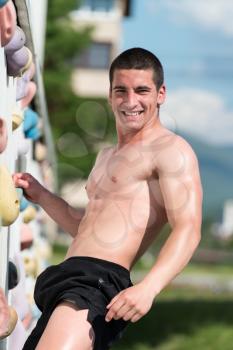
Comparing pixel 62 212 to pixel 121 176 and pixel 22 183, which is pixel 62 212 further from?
pixel 121 176

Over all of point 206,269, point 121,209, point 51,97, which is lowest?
point 206,269

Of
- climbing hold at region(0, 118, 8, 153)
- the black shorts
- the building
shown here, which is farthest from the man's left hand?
the building

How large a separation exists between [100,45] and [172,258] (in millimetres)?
27704

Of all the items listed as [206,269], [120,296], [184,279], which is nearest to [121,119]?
[120,296]

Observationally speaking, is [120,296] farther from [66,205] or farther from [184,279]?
[184,279]

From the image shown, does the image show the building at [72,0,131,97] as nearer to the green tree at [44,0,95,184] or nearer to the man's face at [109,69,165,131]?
the green tree at [44,0,95,184]

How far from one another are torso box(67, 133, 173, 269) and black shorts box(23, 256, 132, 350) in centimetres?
4

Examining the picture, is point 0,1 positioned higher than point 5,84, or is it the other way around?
point 0,1

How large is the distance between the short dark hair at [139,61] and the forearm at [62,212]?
511 mm

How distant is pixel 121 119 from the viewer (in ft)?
9.34

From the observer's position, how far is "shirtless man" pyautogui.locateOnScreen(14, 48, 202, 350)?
8.69 ft

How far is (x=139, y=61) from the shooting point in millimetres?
2797

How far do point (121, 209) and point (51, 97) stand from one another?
18994 mm

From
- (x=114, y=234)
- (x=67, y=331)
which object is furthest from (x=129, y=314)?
(x=114, y=234)
